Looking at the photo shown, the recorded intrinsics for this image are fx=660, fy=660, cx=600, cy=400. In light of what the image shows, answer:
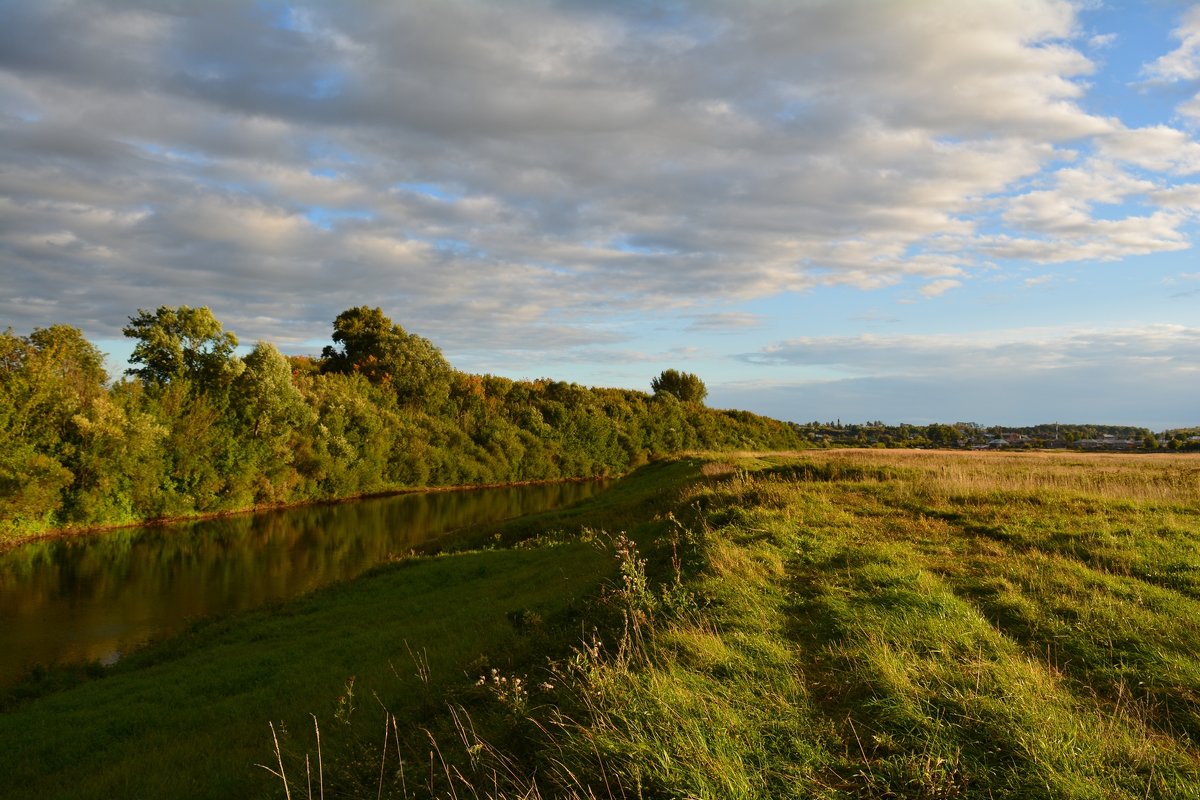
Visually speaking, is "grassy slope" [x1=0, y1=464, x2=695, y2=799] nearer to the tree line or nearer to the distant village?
the tree line

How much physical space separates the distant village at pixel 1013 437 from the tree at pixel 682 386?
21.4 meters

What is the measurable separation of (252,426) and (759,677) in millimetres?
53169

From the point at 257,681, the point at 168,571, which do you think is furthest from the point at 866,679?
the point at 168,571

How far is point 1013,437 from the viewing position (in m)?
76.8

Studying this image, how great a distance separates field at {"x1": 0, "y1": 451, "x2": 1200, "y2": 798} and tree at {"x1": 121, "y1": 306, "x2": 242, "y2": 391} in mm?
38149

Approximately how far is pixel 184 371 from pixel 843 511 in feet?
167

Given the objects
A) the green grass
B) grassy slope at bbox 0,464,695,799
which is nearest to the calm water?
grassy slope at bbox 0,464,695,799

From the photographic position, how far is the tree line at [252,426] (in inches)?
1491

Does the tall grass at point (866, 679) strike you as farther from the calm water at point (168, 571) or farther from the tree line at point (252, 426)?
the tree line at point (252, 426)

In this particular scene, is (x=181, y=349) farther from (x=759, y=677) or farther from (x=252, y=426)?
(x=759, y=677)

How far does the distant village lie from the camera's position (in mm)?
57625

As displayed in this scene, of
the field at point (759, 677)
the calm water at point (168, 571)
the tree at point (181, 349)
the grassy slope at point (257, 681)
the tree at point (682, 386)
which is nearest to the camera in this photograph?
the field at point (759, 677)

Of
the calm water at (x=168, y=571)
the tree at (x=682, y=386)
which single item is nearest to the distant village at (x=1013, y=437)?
the tree at (x=682, y=386)

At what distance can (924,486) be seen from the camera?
55.1 feet
